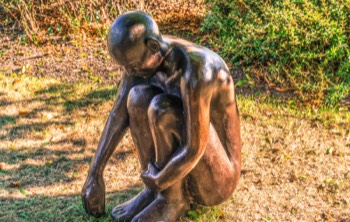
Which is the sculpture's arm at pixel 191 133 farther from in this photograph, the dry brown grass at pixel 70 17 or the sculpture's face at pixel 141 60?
the dry brown grass at pixel 70 17

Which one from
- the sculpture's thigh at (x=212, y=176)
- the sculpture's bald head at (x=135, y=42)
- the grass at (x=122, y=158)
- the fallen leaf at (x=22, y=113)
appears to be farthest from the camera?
the fallen leaf at (x=22, y=113)

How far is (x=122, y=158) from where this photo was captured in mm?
5461

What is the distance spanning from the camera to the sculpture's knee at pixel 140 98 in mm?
3564

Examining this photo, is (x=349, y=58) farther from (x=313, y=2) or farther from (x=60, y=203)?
(x=60, y=203)

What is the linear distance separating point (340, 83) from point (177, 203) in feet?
11.3

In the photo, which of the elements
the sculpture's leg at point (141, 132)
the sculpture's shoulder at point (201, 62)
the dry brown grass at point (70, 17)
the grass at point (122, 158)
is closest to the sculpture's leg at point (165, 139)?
the sculpture's leg at point (141, 132)

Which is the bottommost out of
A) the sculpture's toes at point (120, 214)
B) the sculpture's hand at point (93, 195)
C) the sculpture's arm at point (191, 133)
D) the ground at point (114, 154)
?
the ground at point (114, 154)

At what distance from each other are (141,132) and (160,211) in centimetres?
56

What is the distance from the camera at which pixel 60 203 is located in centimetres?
452

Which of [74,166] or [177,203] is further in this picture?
[74,166]

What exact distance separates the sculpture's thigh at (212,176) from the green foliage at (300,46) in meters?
2.94

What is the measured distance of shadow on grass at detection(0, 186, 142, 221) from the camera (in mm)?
4258

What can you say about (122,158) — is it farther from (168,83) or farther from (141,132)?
(168,83)

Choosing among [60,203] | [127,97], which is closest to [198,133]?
[127,97]
